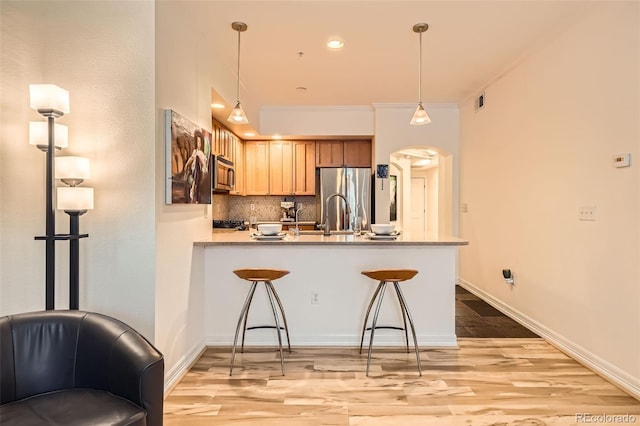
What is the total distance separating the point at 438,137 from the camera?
554 cm

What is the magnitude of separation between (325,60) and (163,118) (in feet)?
6.60

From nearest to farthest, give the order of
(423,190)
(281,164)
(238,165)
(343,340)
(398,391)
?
1. (398,391)
2. (343,340)
3. (238,165)
4. (281,164)
5. (423,190)

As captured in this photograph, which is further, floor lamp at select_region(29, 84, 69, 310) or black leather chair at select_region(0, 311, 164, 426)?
floor lamp at select_region(29, 84, 69, 310)

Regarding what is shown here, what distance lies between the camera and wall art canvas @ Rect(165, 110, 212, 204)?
2428 millimetres

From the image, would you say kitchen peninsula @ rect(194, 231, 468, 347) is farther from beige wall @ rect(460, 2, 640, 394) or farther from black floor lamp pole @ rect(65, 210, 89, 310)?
black floor lamp pole @ rect(65, 210, 89, 310)

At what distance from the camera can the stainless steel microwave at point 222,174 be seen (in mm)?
4047

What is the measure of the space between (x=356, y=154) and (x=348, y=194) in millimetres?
760

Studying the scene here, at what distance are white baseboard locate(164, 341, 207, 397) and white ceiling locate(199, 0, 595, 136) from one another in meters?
2.37

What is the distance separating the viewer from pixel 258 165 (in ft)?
19.3

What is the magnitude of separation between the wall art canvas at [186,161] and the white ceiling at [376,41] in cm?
A: 87

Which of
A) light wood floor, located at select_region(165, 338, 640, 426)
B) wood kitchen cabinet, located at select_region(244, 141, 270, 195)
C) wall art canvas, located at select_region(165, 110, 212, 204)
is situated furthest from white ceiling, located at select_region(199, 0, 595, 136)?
light wood floor, located at select_region(165, 338, 640, 426)

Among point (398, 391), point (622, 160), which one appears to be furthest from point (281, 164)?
point (622, 160)

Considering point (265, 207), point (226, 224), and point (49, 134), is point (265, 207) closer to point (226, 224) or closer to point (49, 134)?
point (226, 224)

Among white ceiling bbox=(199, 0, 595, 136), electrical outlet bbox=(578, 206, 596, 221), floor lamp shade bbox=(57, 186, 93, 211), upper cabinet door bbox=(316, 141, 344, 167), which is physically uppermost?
white ceiling bbox=(199, 0, 595, 136)
